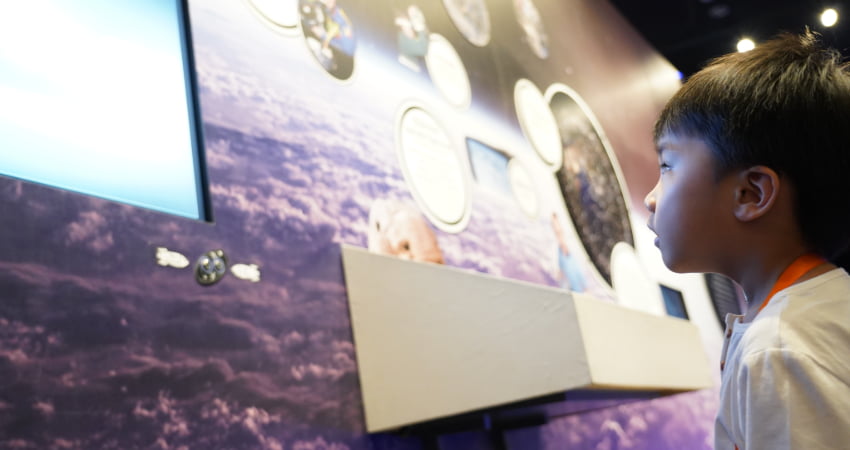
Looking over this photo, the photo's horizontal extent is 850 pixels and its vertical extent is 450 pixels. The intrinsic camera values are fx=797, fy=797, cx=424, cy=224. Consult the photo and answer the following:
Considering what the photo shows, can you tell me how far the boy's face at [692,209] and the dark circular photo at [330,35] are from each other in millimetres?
973

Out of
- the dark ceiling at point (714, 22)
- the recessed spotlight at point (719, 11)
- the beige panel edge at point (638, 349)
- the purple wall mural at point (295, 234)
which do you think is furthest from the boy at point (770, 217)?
the recessed spotlight at point (719, 11)

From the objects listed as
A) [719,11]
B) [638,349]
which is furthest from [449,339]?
[719,11]

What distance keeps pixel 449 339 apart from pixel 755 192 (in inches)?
28.6

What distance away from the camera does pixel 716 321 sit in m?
4.11

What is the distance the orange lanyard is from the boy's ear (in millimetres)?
76

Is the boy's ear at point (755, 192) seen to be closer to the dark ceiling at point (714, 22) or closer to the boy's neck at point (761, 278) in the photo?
the boy's neck at point (761, 278)

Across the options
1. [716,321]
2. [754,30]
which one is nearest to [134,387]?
[716,321]

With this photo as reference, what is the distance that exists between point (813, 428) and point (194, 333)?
93cm

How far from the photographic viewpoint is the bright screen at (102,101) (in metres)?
1.13

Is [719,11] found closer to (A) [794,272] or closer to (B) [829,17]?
(B) [829,17]

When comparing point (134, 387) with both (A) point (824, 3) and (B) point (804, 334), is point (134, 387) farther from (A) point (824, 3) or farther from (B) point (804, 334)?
(A) point (824, 3)

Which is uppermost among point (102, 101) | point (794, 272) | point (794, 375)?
point (102, 101)

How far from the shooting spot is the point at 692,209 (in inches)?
43.0

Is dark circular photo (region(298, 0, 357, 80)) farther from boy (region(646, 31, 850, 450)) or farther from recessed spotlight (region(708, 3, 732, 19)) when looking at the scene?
recessed spotlight (region(708, 3, 732, 19))
